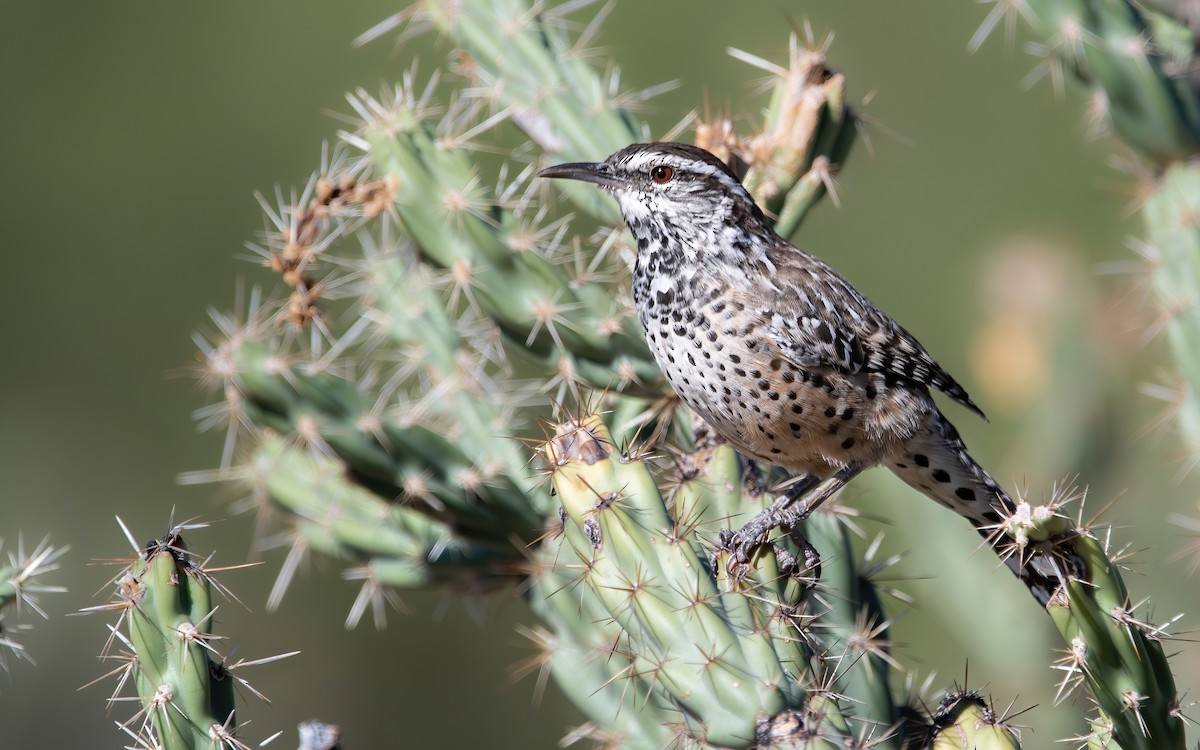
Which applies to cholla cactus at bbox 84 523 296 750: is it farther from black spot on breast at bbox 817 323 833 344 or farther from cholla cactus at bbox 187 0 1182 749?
black spot on breast at bbox 817 323 833 344

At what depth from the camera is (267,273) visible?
5.57 metres

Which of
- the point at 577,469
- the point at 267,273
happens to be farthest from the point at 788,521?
the point at 267,273

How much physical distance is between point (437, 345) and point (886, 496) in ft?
5.81

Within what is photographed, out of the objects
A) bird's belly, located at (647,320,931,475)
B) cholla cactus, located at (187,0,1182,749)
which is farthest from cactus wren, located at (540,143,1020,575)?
cholla cactus, located at (187,0,1182,749)

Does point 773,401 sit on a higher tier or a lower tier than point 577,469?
lower

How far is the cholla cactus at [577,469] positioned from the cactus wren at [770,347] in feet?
0.39

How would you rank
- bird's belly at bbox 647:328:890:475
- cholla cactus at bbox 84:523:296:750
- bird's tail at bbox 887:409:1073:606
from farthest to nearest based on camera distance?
bird's tail at bbox 887:409:1073:606, bird's belly at bbox 647:328:890:475, cholla cactus at bbox 84:523:296:750

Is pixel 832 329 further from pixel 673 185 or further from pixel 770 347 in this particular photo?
pixel 673 185

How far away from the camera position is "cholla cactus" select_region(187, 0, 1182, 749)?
1788 mm

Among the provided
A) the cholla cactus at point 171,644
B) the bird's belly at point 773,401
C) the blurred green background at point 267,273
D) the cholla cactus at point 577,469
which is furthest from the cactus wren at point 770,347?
the blurred green background at point 267,273

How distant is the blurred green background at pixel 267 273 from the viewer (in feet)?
15.9

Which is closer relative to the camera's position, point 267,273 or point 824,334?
point 824,334

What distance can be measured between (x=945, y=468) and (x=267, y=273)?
3.94 metres

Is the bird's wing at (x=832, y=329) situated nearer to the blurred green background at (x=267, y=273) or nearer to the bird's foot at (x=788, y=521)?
the bird's foot at (x=788, y=521)
